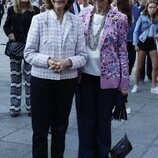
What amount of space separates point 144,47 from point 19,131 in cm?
357

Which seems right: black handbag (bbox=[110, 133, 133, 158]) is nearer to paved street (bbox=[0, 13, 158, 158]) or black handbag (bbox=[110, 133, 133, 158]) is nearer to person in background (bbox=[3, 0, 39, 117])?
paved street (bbox=[0, 13, 158, 158])

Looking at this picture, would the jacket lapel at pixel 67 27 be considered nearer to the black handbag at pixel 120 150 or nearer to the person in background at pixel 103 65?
the person in background at pixel 103 65

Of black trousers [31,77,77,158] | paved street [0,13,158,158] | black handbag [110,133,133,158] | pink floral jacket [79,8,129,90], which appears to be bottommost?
paved street [0,13,158,158]

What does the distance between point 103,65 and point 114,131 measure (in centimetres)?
205

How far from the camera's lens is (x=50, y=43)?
3.94 meters

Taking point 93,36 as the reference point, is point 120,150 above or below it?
below

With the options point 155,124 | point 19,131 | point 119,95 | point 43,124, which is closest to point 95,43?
point 119,95

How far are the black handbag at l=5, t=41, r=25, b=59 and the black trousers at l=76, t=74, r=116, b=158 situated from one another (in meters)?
1.95

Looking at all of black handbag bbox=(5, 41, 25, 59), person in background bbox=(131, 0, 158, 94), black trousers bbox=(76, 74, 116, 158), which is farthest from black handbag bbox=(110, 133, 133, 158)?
person in background bbox=(131, 0, 158, 94)

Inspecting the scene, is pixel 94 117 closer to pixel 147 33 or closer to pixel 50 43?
pixel 50 43

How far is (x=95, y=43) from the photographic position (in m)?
4.17

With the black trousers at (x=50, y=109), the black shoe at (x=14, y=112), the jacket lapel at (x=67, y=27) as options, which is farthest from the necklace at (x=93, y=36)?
the black shoe at (x=14, y=112)

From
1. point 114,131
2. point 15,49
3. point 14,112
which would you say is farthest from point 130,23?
point 14,112

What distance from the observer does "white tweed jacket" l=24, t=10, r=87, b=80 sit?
394 centimetres
